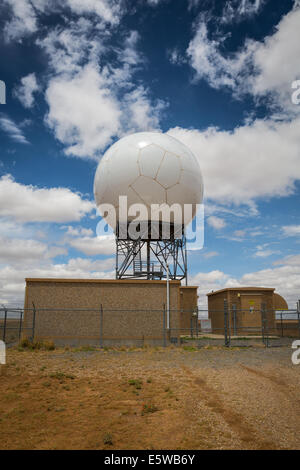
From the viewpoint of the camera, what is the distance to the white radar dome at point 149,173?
18.3 m

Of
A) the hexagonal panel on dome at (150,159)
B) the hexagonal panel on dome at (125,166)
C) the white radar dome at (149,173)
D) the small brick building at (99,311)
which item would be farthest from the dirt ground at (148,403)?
the hexagonal panel on dome at (150,159)

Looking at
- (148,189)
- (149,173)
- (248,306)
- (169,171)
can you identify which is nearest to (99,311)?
(148,189)

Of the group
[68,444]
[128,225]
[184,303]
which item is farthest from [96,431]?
[184,303]

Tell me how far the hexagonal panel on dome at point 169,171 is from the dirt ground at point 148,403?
396 inches

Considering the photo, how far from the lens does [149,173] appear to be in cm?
1819

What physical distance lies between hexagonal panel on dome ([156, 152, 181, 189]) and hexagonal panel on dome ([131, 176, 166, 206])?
362 mm

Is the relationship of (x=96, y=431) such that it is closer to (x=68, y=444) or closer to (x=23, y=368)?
(x=68, y=444)

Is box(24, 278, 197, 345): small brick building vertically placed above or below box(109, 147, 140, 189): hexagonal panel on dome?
below

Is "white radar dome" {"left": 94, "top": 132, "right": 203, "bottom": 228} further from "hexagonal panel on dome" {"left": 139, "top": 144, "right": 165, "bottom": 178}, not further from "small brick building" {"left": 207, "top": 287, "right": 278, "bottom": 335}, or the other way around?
"small brick building" {"left": 207, "top": 287, "right": 278, "bottom": 335}

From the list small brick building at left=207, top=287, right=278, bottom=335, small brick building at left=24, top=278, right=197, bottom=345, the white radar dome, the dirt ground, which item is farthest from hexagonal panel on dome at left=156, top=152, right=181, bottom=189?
the dirt ground

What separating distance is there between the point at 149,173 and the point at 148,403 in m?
13.5

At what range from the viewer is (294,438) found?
4758 mm

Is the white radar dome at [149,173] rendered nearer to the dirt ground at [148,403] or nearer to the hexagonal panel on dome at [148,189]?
the hexagonal panel on dome at [148,189]

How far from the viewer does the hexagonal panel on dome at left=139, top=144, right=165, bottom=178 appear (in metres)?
18.2
